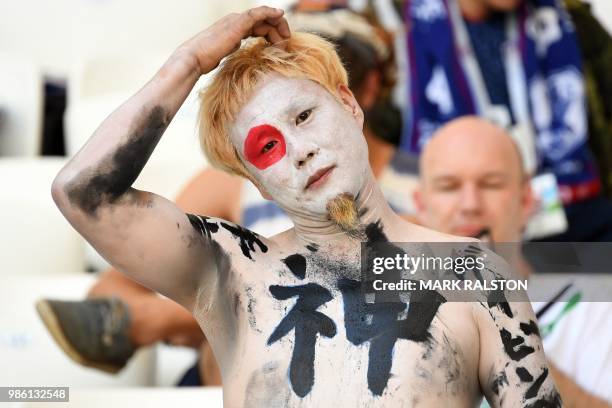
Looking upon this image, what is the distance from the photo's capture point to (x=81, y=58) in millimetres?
3674

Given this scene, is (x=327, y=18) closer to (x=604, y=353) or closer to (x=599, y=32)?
(x=599, y=32)

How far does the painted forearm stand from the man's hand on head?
16 millimetres

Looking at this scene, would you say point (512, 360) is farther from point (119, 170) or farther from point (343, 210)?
point (119, 170)

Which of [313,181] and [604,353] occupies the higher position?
[313,181]

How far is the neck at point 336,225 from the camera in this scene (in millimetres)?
1303

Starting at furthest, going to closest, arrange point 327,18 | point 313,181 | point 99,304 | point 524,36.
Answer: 1. point 524,36
2. point 327,18
3. point 99,304
4. point 313,181

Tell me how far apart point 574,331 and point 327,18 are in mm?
1072

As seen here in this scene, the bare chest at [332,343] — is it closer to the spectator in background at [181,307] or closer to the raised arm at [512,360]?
the raised arm at [512,360]

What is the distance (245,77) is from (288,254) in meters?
0.24

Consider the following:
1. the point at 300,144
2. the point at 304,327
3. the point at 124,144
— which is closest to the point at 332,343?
the point at 304,327

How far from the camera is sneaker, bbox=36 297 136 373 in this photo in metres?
2.15

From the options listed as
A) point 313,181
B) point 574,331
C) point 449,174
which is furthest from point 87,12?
point 313,181

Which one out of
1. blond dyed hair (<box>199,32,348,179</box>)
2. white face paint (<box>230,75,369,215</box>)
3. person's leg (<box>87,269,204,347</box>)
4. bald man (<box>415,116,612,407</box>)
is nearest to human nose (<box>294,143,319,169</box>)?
white face paint (<box>230,75,369,215</box>)

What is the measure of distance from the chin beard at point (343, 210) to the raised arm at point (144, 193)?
0.56 feet
